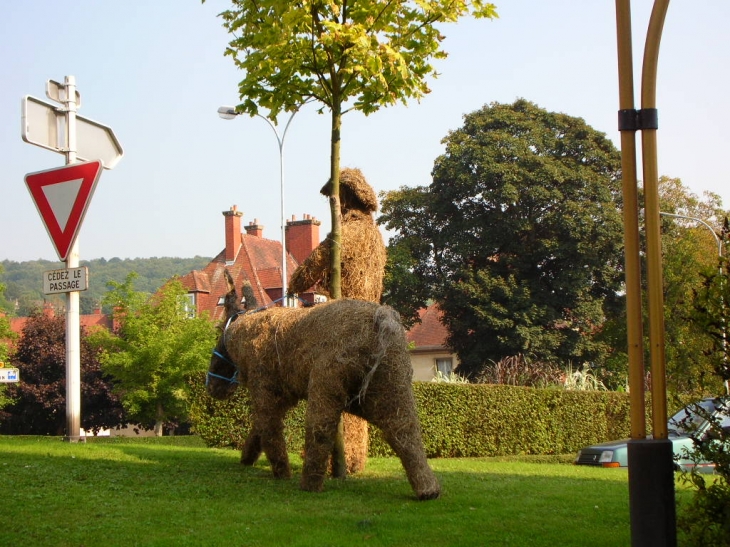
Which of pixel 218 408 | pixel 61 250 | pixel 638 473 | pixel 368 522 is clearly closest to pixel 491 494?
pixel 368 522

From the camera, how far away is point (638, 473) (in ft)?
18.3

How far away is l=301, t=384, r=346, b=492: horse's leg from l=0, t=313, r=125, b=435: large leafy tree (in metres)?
39.2

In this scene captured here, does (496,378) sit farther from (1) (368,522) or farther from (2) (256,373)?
(1) (368,522)

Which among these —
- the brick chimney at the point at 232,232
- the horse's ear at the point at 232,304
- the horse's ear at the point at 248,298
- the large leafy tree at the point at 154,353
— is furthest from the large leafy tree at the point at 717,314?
the brick chimney at the point at 232,232

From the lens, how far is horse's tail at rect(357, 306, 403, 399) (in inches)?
344

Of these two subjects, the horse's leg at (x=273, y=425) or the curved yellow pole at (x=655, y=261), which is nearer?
the curved yellow pole at (x=655, y=261)

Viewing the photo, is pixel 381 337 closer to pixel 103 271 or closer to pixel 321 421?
pixel 321 421

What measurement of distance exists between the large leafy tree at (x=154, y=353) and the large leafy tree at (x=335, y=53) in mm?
23531

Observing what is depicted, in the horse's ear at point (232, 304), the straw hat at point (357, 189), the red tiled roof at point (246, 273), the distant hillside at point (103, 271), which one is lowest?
the horse's ear at point (232, 304)

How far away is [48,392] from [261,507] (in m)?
41.6

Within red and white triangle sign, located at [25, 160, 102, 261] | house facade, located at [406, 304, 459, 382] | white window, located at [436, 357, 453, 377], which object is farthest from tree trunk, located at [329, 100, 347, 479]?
white window, located at [436, 357, 453, 377]

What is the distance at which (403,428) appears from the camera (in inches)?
345

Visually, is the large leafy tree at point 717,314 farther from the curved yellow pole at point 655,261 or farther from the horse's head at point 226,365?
the horse's head at point 226,365

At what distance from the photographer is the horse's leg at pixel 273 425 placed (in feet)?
32.9
